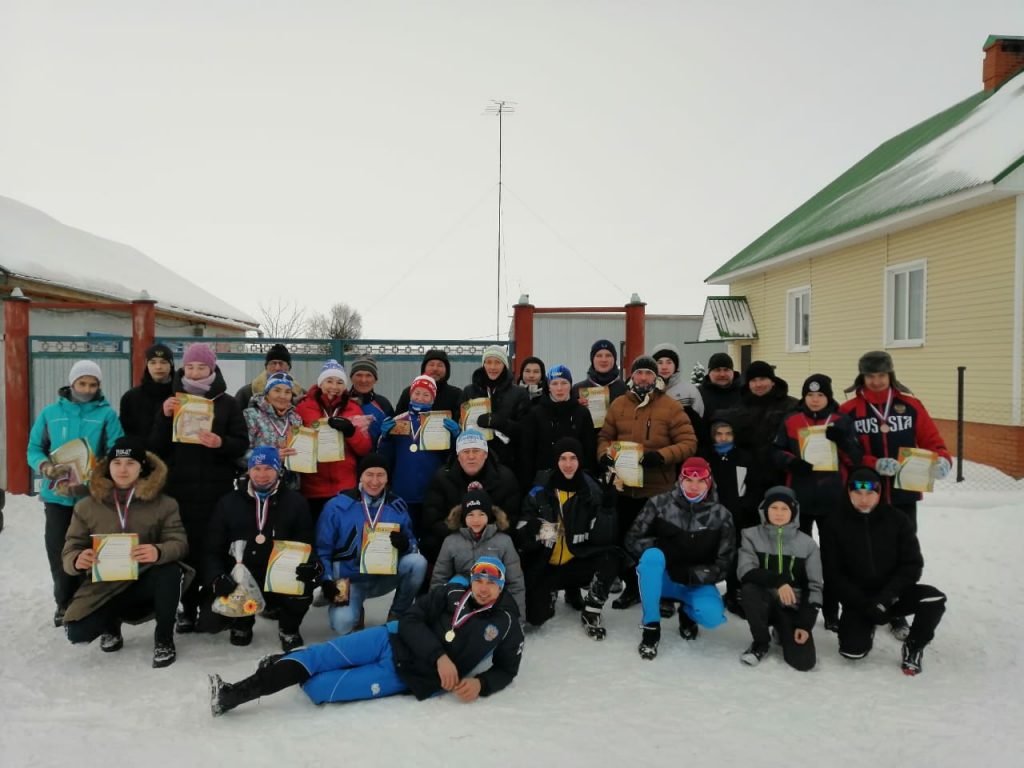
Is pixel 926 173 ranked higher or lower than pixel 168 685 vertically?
higher

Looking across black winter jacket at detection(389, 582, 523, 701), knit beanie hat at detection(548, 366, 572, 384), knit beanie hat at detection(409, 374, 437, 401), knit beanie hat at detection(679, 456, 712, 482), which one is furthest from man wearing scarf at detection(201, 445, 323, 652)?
knit beanie hat at detection(679, 456, 712, 482)

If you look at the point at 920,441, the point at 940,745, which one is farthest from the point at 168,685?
the point at 920,441

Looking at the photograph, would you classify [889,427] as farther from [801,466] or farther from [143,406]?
[143,406]

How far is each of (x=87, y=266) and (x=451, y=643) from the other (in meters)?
13.9

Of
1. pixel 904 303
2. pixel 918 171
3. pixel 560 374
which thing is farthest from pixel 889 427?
pixel 918 171

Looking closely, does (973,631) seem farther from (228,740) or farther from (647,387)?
(228,740)

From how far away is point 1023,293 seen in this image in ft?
33.1

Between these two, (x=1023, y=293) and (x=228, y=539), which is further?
(x=1023, y=293)

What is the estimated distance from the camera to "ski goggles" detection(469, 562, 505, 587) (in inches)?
158

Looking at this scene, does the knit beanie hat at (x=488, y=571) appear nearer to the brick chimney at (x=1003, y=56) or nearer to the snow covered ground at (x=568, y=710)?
the snow covered ground at (x=568, y=710)

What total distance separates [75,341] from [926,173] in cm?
1397

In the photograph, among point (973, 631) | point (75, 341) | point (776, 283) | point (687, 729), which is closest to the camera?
point (687, 729)

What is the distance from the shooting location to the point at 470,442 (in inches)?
195

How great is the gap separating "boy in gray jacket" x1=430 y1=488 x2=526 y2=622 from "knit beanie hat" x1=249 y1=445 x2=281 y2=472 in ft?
4.03
